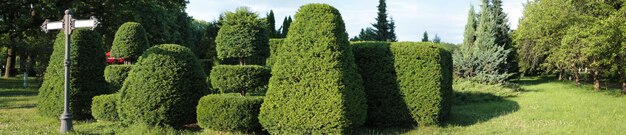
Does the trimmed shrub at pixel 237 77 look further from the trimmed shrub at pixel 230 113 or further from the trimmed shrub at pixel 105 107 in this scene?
the trimmed shrub at pixel 105 107

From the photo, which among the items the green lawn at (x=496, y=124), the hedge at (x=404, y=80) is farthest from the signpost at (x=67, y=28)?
the hedge at (x=404, y=80)

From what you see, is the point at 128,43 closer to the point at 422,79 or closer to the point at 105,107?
the point at 105,107

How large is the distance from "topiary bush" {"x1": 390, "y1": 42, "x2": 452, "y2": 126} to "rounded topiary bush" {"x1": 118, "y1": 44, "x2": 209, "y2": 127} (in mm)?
4027

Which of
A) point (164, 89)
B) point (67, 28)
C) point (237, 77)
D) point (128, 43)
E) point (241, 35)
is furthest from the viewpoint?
Result: point (128, 43)

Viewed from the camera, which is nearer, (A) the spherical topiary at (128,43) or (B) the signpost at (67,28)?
(B) the signpost at (67,28)

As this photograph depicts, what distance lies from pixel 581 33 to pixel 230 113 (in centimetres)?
1462

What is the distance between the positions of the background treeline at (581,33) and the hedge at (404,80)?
1042cm

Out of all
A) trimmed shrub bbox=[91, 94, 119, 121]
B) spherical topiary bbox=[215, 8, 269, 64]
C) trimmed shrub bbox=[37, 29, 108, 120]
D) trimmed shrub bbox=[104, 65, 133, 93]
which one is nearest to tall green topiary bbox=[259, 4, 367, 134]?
spherical topiary bbox=[215, 8, 269, 64]

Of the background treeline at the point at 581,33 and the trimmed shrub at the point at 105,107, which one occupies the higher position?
the background treeline at the point at 581,33

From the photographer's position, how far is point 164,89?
8398 mm

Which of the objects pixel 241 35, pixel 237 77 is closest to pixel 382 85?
pixel 237 77

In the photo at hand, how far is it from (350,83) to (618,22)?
13225 mm

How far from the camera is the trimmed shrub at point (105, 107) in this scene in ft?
31.8

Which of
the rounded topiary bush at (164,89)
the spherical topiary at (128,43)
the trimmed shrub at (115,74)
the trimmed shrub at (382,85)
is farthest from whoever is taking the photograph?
the spherical topiary at (128,43)
